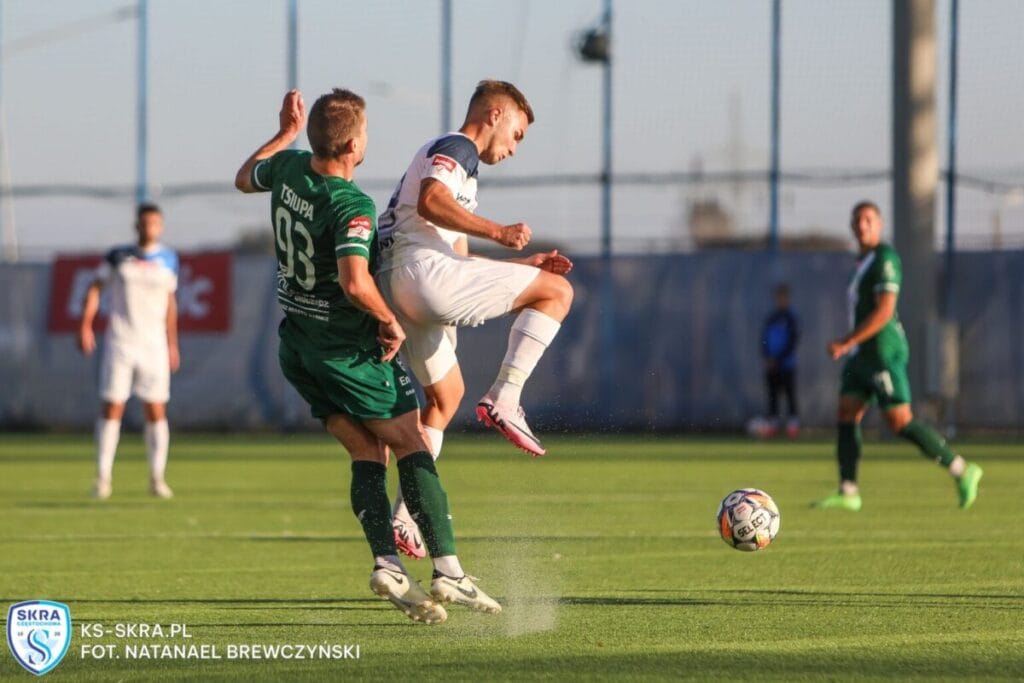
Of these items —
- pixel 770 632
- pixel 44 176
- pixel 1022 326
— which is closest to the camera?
pixel 770 632

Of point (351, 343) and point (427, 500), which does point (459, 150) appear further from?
point (427, 500)

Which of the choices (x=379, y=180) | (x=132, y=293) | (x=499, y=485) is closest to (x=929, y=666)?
(x=499, y=485)

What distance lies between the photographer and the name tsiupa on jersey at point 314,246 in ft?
21.8

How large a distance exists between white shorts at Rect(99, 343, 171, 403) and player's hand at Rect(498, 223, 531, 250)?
7983 millimetres

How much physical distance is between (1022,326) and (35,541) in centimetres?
1682

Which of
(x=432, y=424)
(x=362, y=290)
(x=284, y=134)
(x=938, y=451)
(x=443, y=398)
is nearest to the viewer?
(x=362, y=290)

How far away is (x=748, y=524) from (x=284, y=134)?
2765 millimetres

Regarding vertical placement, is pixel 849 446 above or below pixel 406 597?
below

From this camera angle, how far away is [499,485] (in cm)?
809

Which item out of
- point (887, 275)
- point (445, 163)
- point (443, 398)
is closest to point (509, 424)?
point (443, 398)

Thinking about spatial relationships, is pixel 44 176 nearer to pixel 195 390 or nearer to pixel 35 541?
pixel 195 390

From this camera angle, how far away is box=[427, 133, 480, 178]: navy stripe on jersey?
7.02 meters

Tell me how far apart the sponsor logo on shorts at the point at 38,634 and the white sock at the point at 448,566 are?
1.33 m

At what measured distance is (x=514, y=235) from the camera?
687cm
